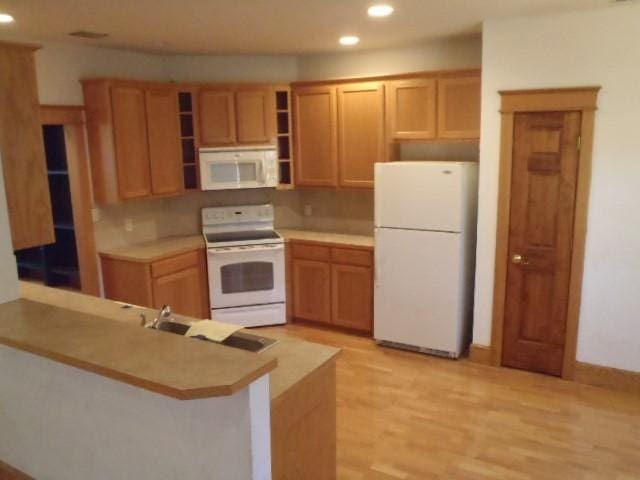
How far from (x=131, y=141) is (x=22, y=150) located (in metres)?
2.25

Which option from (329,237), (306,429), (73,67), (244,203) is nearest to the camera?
(306,429)

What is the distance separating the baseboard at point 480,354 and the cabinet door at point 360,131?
1647mm

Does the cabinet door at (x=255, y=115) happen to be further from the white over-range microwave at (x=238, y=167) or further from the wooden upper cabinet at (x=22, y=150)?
the wooden upper cabinet at (x=22, y=150)

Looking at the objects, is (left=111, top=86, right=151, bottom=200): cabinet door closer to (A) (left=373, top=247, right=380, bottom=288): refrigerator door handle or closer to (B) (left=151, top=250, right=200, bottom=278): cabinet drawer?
(B) (left=151, top=250, right=200, bottom=278): cabinet drawer

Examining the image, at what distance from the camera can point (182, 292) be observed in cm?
491

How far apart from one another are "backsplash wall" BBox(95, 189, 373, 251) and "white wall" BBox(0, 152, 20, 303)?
233 cm

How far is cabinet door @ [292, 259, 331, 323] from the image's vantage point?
515 centimetres

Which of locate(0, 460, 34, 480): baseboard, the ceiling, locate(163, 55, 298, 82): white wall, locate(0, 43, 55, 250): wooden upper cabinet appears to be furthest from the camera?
locate(163, 55, 298, 82): white wall

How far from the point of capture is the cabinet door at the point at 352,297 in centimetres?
493

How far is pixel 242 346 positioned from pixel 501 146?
2514mm

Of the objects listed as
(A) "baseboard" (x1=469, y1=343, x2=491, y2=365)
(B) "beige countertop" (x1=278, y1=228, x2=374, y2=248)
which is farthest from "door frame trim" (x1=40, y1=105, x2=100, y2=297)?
(A) "baseboard" (x1=469, y1=343, x2=491, y2=365)

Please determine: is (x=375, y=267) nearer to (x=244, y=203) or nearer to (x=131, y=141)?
(x=244, y=203)

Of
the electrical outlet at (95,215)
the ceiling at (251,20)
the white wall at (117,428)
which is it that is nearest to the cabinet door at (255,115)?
the ceiling at (251,20)

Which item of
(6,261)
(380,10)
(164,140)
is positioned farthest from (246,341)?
(164,140)
